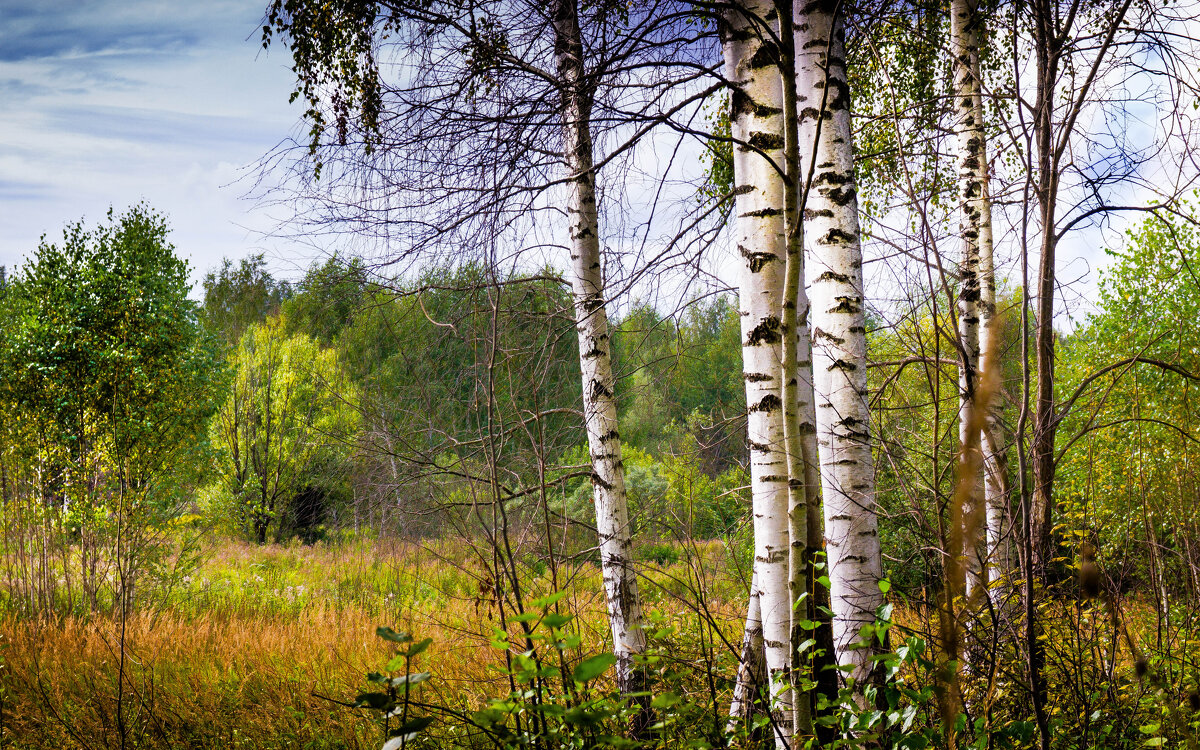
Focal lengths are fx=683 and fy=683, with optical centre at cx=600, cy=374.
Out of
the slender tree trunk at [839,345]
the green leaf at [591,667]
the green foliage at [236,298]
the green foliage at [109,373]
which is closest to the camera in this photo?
the green leaf at [591,667]

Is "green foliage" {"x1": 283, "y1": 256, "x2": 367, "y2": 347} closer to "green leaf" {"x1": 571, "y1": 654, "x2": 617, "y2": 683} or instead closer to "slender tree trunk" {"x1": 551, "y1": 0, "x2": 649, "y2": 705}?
"slender tree trunk" {"x1": 551, "y1": 0, "x2": 649, "y2": 705}

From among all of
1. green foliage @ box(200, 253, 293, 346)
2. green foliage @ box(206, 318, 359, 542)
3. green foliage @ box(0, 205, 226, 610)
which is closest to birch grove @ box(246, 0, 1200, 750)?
green foliage @ box(0, 205, 226, 610)

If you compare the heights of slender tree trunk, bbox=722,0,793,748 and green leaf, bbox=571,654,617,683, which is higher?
slender tree trunk, bbox=722,0,793,748

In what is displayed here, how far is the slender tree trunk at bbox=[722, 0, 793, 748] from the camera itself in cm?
264

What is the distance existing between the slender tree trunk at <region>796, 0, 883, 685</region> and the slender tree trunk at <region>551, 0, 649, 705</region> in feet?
4.70

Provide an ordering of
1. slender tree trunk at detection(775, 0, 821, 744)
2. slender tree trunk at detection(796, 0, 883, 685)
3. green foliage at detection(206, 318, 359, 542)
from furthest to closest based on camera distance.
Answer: green foliage at detection(206, 318, 359, 542) < slender tree trunk at detection(796, 0, 883, 685) < slender tree trunk at detection(775, 0, 821, 744)

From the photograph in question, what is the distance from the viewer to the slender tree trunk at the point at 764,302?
2637mm

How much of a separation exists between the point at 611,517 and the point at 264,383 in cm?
1519

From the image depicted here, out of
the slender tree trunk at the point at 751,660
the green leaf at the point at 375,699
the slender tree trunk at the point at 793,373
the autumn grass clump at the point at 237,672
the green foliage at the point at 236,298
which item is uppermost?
the green foliage at the point at 236,298

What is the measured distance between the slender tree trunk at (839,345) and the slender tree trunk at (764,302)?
5.3 inches

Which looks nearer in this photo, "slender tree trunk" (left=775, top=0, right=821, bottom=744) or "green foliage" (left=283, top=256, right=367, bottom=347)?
"slender tree trunk" (left=775, top=0, right=821, bottom=744)

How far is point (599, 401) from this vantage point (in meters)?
4.13

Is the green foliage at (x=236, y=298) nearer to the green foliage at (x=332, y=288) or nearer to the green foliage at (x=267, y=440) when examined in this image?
the green foliage at (x=267, y=440)

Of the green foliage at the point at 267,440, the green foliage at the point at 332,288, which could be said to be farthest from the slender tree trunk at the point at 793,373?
the green foliage at the point at 267,440
